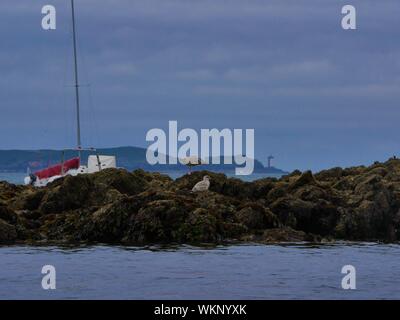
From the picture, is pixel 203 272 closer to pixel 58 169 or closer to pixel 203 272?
pixel 203 272

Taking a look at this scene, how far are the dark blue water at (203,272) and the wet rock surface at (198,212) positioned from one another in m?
1.67

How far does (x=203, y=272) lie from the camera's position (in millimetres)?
39438

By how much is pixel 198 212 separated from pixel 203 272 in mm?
7035

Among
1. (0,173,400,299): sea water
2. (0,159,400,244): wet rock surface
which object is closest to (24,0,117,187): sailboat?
(0,159,400,244): wet rock surface

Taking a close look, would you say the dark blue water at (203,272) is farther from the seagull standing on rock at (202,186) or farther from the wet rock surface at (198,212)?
the seagull standing on rock at (202,186)

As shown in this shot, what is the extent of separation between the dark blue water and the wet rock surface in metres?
1.67

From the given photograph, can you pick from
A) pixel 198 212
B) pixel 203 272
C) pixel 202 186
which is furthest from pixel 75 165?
pixel 203 272

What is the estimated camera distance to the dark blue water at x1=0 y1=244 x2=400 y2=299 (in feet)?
113

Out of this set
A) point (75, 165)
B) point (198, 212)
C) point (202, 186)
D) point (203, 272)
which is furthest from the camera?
point (75, 165)

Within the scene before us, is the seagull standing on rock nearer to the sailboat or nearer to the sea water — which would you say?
the sea water
